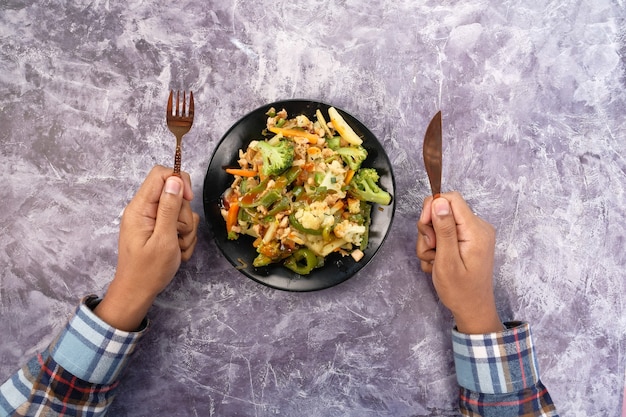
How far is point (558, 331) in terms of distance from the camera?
2.76 meters

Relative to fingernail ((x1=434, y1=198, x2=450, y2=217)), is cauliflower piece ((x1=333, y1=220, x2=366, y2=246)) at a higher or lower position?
lower

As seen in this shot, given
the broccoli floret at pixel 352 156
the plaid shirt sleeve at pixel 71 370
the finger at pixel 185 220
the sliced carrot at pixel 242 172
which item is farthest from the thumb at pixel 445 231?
the plaid shirt sleeve at pixel 71 370

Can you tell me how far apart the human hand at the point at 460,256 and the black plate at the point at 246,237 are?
238mm

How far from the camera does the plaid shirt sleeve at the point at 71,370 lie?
90.6 inches

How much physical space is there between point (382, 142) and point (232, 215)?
0.89 metres

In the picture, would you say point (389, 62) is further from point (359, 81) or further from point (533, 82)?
point (533, 82)

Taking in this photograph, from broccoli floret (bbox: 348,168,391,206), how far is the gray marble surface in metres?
0.30

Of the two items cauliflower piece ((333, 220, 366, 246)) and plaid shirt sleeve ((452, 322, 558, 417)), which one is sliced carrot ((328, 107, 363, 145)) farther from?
plaid shirt sleeve ((452, 322, 558, 417))

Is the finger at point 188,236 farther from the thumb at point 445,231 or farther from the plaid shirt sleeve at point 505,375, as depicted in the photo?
the plaid shirt sleeve at point 505,375

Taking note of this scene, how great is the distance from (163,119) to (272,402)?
1.60m

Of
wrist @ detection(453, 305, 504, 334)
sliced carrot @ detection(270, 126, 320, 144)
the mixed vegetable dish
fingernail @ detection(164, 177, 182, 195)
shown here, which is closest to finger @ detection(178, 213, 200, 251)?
the mixed vegetable dish

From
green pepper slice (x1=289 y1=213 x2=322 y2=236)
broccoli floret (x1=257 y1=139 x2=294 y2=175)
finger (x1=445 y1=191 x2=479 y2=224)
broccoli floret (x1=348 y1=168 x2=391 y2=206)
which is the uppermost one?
broccoli floret (x1=257 y1=139 x2=294 y2=175)

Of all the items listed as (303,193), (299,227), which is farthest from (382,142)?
(299,227)

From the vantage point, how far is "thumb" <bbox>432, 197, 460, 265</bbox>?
7.42 ft
